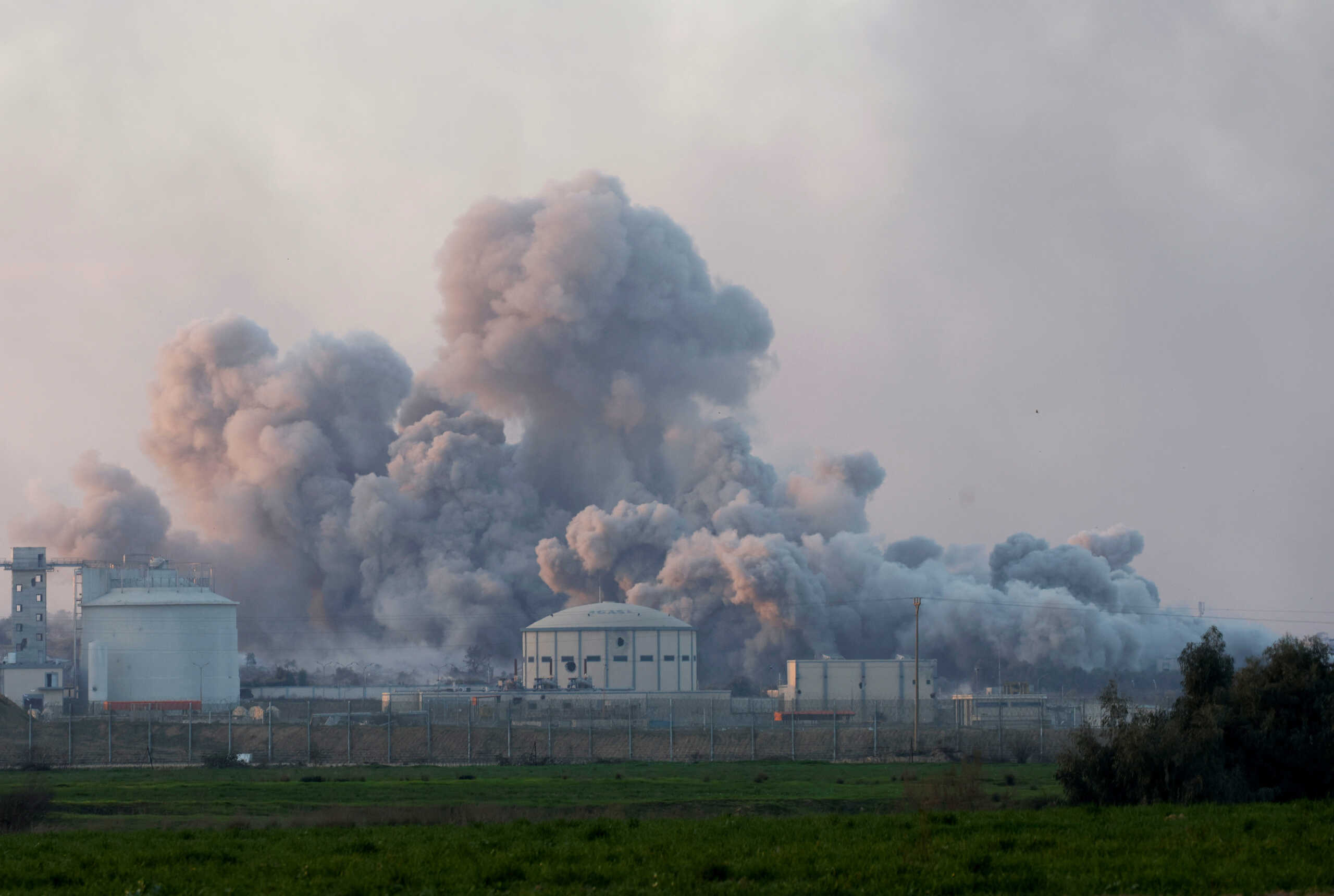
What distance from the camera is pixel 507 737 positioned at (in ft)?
215

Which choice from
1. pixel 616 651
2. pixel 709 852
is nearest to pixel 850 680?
pixel 616 651

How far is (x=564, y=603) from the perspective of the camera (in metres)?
113

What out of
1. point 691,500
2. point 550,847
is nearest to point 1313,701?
point 550,847

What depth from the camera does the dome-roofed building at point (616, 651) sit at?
9775 centimetres

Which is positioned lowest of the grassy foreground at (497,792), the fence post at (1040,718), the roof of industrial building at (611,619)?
the fence post at (1040,718)

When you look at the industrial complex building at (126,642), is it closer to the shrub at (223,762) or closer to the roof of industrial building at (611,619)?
the roof of industrial building at (611,619)

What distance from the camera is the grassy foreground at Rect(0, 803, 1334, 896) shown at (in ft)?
55.7

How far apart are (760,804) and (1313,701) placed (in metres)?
13.2

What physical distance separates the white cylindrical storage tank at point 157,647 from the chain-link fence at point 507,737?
8.86m

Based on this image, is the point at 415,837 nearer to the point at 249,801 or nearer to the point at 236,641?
the point at 249,801

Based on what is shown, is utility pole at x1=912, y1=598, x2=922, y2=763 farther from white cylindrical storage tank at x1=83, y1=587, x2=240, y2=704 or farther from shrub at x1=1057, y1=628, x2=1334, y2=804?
white cylindrical storage tank at x1=83, y1=587, x2=240, y2=704

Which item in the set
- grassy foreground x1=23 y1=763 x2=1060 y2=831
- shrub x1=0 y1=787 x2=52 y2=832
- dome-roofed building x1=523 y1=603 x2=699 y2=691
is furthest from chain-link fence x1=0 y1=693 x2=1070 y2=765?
shrub x1=0 y1=787 x2=52 y2=832

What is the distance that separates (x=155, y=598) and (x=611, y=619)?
28.2 m

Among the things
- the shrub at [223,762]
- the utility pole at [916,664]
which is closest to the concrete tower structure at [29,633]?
the shrub at [223,762]
